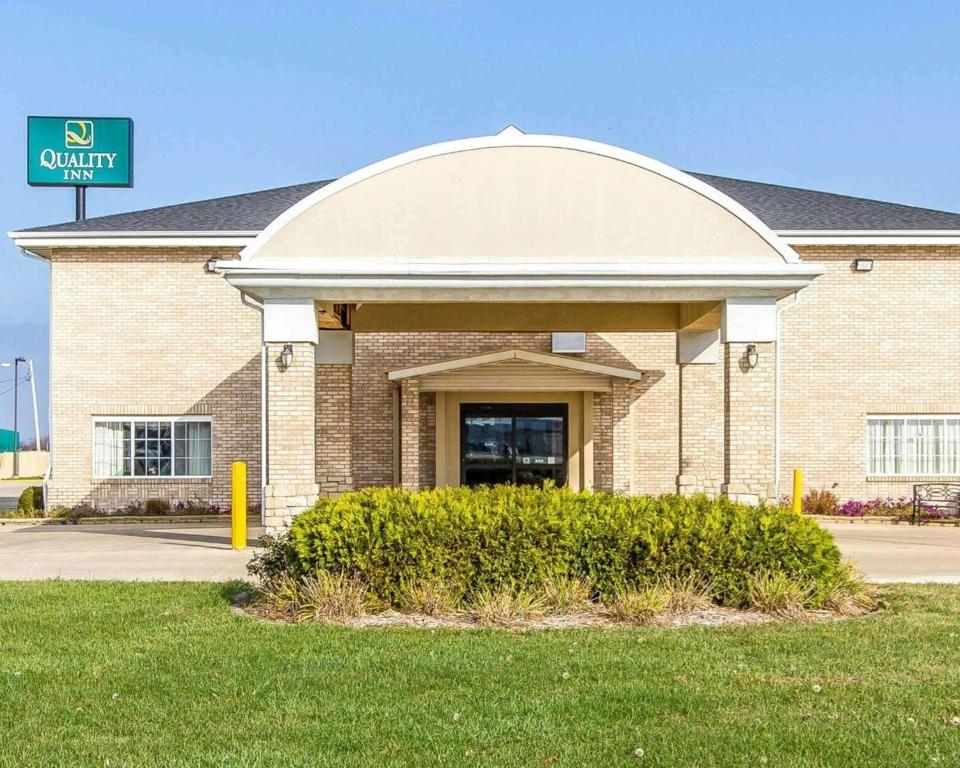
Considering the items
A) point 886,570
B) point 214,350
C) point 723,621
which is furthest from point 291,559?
point 214,350

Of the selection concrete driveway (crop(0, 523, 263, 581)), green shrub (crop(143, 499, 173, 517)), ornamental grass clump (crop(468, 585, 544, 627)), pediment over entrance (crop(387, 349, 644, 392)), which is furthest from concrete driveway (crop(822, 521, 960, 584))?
green shrub (crop(143, 499, 173, 517))

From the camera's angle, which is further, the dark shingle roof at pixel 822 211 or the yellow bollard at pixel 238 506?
the dark shingle roof at pixel 822 211

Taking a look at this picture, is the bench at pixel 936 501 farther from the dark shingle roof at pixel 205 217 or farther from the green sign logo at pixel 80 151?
the green sign logo at pixel 80 151

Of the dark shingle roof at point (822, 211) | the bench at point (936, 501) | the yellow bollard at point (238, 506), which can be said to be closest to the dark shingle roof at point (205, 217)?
the yellow bollard at point (238, 506)

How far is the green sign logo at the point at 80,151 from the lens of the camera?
27.8 meters

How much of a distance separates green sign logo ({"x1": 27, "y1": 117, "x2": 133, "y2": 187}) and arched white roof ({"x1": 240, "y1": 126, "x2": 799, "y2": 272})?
16157mm

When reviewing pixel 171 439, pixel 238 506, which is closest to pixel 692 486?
pixel 238 506

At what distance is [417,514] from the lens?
1028 centimetres

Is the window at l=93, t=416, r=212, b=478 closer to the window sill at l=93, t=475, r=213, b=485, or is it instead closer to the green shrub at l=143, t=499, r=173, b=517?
the window sill at l=93, t=475, r=213, b=485

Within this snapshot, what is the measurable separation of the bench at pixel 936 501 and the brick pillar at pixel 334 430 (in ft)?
37.3

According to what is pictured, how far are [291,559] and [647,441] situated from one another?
1334 cm

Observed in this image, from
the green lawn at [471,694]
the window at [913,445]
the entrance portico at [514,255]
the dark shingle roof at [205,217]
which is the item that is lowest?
the green lawn at [471,694]

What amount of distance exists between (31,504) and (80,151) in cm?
1066

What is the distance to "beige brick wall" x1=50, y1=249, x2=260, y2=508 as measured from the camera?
73.5 ft
